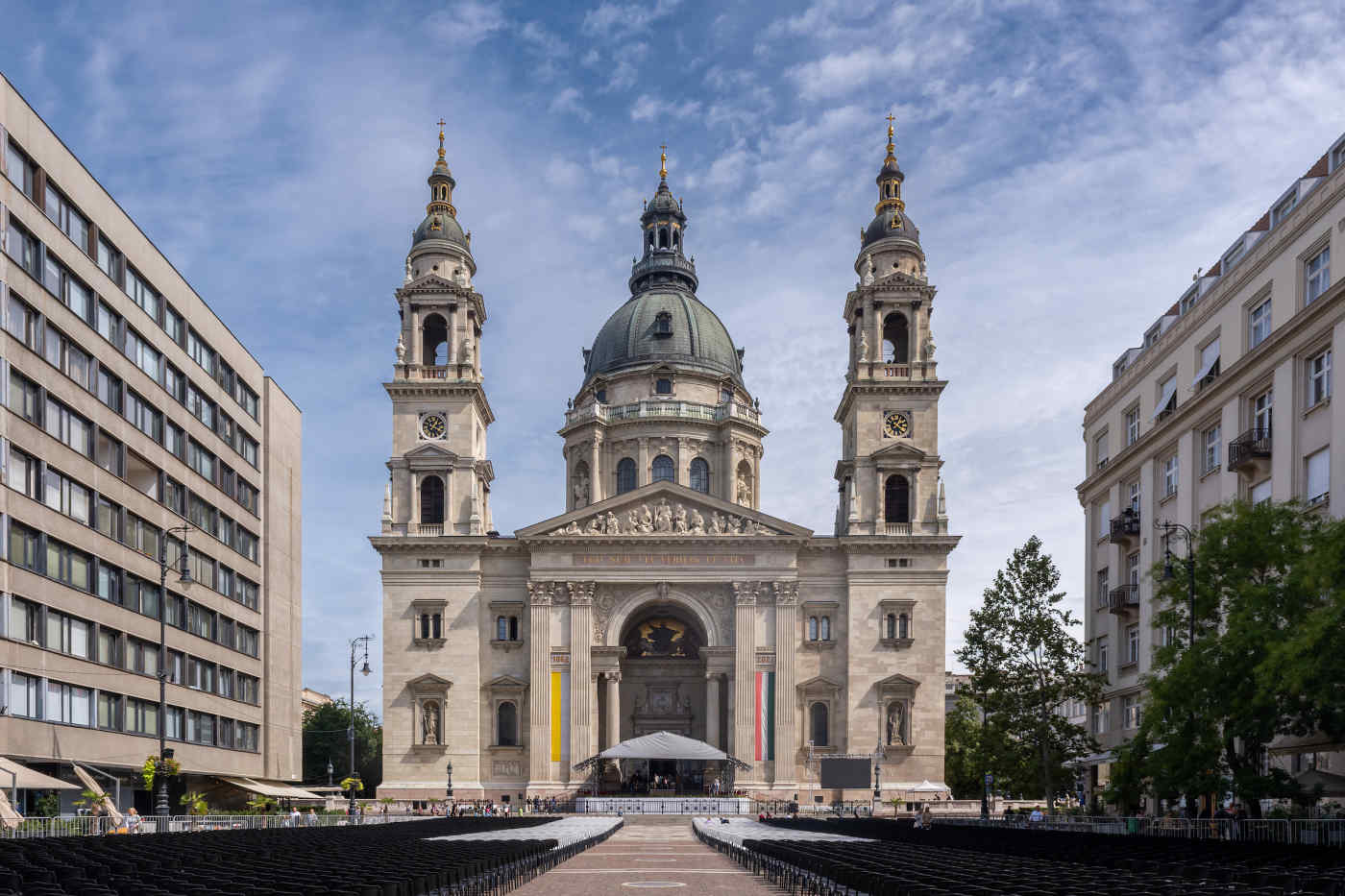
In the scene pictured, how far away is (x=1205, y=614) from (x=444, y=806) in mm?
48360

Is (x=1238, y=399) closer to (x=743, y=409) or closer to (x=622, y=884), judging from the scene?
(x=622, y=884)

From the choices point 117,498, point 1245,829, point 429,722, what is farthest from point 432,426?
point 1245,829

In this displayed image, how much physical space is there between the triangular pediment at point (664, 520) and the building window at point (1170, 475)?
99.2 ft

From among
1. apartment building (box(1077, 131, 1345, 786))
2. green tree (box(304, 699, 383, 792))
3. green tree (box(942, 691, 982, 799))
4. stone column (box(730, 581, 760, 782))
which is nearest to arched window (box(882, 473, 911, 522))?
stone column (box(730, 581, 760, 782))

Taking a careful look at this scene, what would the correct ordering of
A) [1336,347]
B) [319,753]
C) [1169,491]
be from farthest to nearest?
[319,753] → [1169,491] → [1336,347]

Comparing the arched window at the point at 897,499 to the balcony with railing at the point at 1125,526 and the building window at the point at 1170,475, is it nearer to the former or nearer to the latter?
the balcony with railing at the point at 1125,526

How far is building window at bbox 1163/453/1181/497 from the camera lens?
52.8m

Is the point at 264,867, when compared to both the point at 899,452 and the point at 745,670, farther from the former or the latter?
the point at 899,452

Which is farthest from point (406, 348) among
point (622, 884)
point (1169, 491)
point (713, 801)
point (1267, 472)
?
point (622, 884)

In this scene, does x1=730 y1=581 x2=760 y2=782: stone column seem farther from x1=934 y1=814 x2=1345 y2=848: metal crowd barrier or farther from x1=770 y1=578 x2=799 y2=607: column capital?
x1=934 y1=814 x2=1345 y2=848: metal crowd barrier

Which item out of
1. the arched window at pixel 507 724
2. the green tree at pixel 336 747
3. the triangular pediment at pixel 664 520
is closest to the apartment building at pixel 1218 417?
the triangular pediment at pixel 664 520

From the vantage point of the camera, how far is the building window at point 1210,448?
48.4 m

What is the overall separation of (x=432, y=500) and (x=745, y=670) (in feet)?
72.0

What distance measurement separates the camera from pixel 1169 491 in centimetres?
5356
